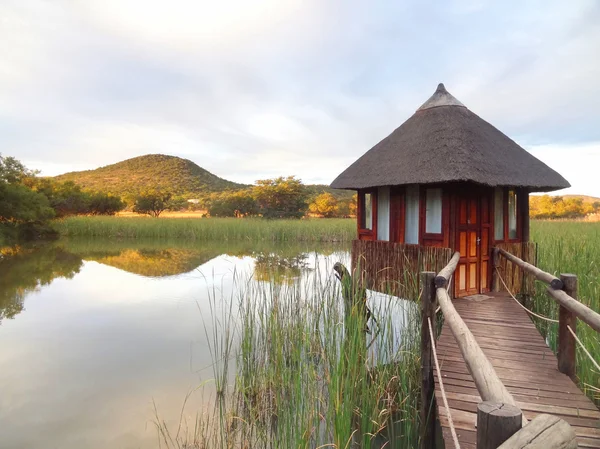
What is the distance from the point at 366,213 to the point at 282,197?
25088 millimetres

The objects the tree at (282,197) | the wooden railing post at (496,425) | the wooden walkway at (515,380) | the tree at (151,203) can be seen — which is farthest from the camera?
the tree at (151,203)

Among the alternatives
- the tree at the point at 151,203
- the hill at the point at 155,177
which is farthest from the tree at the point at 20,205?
the hill at the point at 155,177

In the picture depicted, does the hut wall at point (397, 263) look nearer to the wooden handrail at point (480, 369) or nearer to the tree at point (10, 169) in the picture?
the wooden handrail at point (480, 369)

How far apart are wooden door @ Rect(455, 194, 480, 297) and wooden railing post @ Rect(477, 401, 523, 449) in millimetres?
4437

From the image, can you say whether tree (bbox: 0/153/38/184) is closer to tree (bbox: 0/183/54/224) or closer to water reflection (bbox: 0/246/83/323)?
tree (bbox: 0/183/54/224)

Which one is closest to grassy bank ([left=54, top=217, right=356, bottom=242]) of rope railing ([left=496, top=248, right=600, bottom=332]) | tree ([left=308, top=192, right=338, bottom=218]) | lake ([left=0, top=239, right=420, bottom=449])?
lake ([left=0, top=239, right=420, bottom=449])

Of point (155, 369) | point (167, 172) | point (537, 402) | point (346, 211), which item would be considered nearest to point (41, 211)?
point (155, 369)

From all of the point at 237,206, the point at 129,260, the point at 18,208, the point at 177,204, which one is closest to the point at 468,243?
the point at 129,260

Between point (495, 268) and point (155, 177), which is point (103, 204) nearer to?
point (495, 268)

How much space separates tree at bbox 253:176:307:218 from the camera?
30.9 m

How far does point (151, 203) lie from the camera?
1683 inches

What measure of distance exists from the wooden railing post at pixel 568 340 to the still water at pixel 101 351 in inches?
75.6

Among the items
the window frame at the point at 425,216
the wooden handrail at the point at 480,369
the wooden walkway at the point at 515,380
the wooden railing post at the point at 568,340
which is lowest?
the wooden walkway at the point at 515,380

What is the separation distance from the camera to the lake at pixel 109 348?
344cm
